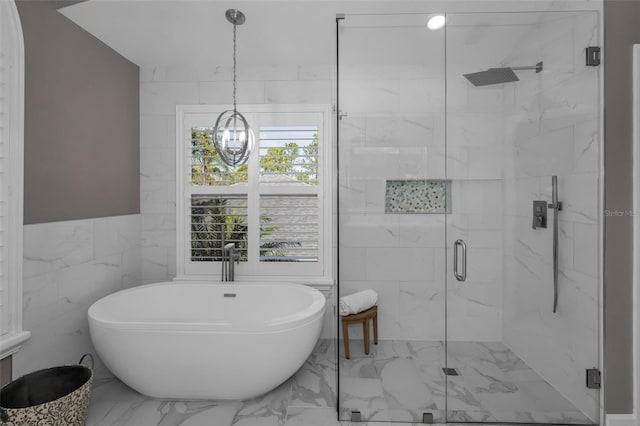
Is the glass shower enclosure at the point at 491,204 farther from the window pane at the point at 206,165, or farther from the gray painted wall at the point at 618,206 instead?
the window pane at the point at 206,165

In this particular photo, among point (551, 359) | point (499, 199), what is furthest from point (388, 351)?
point (499, 199)

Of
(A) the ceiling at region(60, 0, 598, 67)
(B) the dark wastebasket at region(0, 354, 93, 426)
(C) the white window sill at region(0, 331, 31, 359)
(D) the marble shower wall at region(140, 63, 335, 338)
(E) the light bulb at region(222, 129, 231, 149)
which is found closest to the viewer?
(B) the dark wastebasket at region(0, 354, 93, 426)

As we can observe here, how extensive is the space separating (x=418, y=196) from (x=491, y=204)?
0.40 m

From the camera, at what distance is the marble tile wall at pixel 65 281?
2027mm

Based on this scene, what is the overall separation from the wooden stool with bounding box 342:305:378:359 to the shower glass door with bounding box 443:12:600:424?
42 centimetres

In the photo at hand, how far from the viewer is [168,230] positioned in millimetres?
3125

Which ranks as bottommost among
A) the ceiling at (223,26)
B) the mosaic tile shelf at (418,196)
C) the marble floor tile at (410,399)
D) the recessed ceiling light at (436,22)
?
the marble floor tile at (410,399)

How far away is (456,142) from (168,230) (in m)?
2.49

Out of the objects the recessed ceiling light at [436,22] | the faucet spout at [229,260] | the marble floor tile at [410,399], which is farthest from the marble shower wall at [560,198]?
the faucet spout at [229,260]

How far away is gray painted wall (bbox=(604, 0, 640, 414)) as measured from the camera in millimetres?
1902

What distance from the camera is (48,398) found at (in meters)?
1.96

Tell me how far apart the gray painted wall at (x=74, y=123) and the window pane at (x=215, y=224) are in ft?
1.78

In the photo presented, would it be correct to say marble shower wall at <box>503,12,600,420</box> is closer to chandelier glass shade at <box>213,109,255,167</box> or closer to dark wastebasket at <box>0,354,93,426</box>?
chandelier glass shade at <box>213,109,255,167</box>

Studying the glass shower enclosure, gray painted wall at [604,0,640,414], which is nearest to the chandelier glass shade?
the glass shower enclosure
